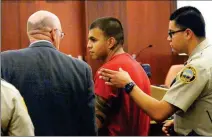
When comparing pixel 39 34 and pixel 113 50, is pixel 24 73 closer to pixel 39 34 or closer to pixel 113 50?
pixel 39 34

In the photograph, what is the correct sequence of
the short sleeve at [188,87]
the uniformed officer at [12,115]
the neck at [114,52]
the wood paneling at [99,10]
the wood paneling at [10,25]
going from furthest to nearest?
the wood paneling at [99,10], the wood paneling at [10,25], the neck at [114,52], the short sleeve at [188,87], the uniformed officer at [12,115]

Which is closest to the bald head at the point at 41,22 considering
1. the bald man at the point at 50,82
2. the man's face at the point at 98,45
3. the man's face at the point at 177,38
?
the bald man at the point at 50,82

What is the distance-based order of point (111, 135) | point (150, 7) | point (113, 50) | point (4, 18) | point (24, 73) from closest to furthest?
point (24, 73), point (111, 135), point (113, 50), point (4, 18), point (150, 7)

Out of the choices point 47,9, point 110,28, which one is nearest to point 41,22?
point 110,28

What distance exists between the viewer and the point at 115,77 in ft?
6.31

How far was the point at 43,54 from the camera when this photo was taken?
1.91m

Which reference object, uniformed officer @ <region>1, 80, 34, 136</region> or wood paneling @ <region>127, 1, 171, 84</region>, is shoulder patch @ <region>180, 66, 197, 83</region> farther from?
wood paneling @ <region>127, 1, 171, 84</region>

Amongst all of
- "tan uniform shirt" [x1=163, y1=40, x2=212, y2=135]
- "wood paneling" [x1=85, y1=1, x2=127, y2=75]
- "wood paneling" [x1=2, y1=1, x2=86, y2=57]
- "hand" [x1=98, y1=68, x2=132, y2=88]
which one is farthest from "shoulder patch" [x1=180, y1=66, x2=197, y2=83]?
"wood paneling" [x1=2, y1=1, x2=86, y2=57]

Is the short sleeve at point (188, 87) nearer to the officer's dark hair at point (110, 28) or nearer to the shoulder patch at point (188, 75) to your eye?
the shoulder patch at point (188, 75)

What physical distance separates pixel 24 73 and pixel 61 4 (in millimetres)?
3879

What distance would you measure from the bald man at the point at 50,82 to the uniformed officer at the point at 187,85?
0.51ft

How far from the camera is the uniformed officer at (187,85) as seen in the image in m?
1.82

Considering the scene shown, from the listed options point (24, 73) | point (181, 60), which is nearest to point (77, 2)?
point (181, 60)

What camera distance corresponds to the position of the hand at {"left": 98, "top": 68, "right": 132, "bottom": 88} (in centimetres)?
193
